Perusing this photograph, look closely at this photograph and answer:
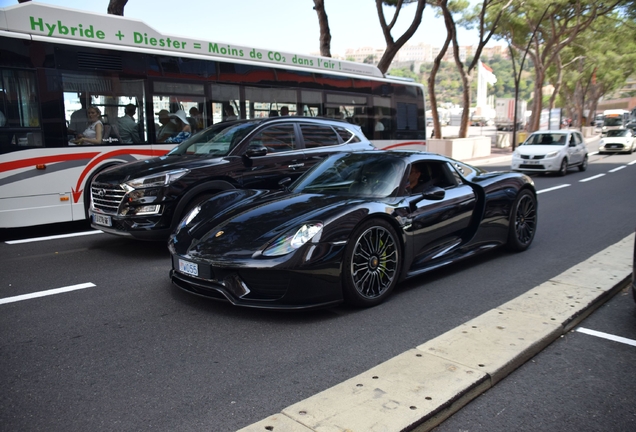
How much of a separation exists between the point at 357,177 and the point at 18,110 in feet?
18.4

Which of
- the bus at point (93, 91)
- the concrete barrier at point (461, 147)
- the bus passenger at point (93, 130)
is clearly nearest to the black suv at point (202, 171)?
the bus at point (93, 91)

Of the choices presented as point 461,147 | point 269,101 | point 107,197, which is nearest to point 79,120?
point 107,197

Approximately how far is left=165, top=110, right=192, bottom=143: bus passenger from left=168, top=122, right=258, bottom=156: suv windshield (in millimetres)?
2070

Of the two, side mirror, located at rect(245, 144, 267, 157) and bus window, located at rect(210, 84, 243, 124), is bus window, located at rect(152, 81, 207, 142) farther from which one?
side mirror, located at rect(245, 144, 267, 157)

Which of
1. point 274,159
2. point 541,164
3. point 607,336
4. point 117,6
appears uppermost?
point 117,6

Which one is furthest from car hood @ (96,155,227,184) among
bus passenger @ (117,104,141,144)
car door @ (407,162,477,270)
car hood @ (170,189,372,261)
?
car door @ (407,162,477,270)

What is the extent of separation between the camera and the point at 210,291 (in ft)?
14.3

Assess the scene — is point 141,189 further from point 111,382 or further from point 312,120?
point 111,382

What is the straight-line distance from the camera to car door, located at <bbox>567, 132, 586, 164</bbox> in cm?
1894

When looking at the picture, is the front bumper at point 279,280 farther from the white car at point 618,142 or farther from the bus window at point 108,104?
the white car at point 618,142

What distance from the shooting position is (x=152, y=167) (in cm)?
689

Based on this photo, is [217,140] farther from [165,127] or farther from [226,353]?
[226,353]

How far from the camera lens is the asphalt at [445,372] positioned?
9.13 ft

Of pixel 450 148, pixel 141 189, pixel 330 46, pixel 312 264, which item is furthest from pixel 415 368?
pixel 450 148
